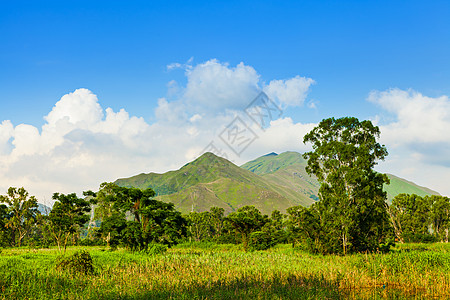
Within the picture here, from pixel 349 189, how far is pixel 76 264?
24.3 meters

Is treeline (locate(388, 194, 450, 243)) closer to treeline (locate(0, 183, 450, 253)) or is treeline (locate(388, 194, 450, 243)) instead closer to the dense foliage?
treeline (locate(0, 183, 450, 253))

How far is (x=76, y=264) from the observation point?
16.5 meters

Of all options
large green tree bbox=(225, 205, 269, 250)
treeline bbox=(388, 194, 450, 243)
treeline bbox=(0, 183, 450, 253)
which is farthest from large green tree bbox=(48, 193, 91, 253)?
treeline bbox=(388, 194, 450, 243)

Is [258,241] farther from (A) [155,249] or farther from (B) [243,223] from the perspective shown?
(A) [155,249]

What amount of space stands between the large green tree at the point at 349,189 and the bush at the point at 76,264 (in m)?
21.2

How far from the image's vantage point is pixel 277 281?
1485 cm

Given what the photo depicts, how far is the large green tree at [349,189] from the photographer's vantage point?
29047 millimetres

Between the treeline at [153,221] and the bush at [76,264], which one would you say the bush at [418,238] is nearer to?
the treeline at [153,221]

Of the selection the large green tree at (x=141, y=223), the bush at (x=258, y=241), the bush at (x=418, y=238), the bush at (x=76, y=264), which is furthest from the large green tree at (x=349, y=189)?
the bush at (x=418, y=238)

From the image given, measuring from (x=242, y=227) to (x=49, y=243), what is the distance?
40.4 m

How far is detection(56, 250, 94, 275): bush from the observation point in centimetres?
1625

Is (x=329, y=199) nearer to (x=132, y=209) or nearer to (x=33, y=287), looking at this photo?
(x=132, y=209)

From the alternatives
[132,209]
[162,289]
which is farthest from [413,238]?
[162,289]

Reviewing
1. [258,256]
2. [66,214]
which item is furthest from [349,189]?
[66,214]
